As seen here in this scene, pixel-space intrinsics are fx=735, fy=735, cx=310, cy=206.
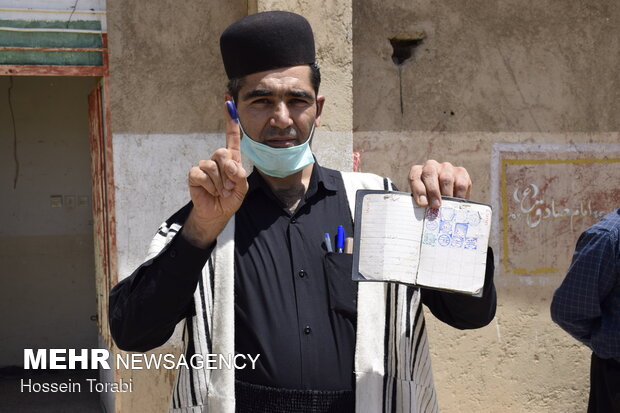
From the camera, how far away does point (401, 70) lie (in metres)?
4.68

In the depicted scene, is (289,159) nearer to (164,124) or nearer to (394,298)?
(394,298)

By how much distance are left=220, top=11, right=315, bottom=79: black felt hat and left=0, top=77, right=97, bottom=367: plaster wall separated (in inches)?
204

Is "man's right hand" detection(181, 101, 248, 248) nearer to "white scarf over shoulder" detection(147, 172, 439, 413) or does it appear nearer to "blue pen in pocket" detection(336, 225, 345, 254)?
"white scarf over shoulder" detection(147, 172, 439, 413)

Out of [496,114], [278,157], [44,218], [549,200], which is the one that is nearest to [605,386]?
[278,157]

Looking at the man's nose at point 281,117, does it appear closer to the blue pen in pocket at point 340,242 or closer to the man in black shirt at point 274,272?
the man in black shirt at point 274,272

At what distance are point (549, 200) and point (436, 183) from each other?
338 centimetres

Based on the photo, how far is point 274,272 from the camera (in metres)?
2.00

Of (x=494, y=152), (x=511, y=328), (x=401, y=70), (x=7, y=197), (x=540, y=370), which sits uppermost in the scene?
(x=401, y=70)

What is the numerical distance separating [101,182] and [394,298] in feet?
9.59

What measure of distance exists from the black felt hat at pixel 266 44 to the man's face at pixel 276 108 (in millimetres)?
39

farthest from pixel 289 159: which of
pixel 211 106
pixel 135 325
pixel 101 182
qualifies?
pixel 101 182

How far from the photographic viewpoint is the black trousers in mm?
2890

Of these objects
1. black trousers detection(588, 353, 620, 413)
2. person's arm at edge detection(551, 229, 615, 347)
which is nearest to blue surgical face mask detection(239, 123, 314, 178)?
person's arm at edge detection(551, 229, 615, 347)

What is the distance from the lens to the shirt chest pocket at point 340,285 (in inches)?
77.5
